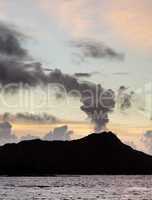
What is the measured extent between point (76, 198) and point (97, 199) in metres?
5.06

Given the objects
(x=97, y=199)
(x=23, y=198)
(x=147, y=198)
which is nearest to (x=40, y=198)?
(x=23, y=198)

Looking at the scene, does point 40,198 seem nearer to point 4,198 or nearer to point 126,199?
point 4,198

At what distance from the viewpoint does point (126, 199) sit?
120438 mm

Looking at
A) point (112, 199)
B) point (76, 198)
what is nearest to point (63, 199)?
point (76, 198)

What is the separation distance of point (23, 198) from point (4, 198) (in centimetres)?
403

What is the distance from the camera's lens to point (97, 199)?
4840 inches

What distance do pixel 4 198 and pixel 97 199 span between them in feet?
64.9

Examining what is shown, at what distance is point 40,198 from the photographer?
411ft

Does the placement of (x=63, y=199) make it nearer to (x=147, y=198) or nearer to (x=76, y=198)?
(x=76, y=198)

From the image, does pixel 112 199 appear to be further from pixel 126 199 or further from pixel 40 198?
pixel 40 198

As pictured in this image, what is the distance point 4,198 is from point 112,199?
75.2ft

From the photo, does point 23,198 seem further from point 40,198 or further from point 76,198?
point 76,198

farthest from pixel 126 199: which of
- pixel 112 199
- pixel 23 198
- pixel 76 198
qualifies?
pixel 23 198

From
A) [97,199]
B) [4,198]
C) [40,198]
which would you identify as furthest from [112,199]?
[4,198]
